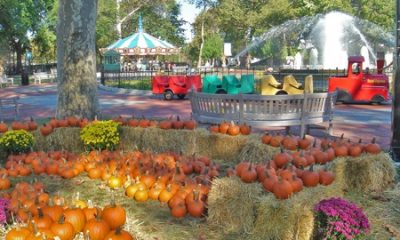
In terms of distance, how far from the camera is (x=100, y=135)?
839 centimetres

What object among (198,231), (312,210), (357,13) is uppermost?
(357,13)

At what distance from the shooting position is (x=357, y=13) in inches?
2003

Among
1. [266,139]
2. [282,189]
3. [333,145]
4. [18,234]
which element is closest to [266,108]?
[266,139]

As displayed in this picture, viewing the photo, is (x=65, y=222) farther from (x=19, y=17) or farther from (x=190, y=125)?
(x=19, y=17)

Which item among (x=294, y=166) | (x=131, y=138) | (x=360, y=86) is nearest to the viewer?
(x=294, y=166)

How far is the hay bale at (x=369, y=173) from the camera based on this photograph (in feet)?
20.4

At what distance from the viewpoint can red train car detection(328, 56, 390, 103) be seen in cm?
1664

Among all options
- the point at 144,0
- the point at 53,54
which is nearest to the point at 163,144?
the point at 144,0

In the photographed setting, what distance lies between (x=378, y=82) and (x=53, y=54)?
67.7 m

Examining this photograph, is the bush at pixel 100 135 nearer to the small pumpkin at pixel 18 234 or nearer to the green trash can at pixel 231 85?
the small pumpkin at pixel 18 234

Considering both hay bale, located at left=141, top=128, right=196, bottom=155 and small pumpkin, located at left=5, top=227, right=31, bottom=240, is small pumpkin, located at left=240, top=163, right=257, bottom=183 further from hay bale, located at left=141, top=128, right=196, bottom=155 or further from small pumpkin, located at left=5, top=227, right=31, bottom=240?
hay bale, located at left=141, top=128, right=196, bottom=155

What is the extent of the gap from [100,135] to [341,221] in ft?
17.1

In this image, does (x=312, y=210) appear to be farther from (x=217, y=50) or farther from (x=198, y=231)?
(x=217, y=50)

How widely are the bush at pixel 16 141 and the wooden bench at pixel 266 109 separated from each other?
132 inches
